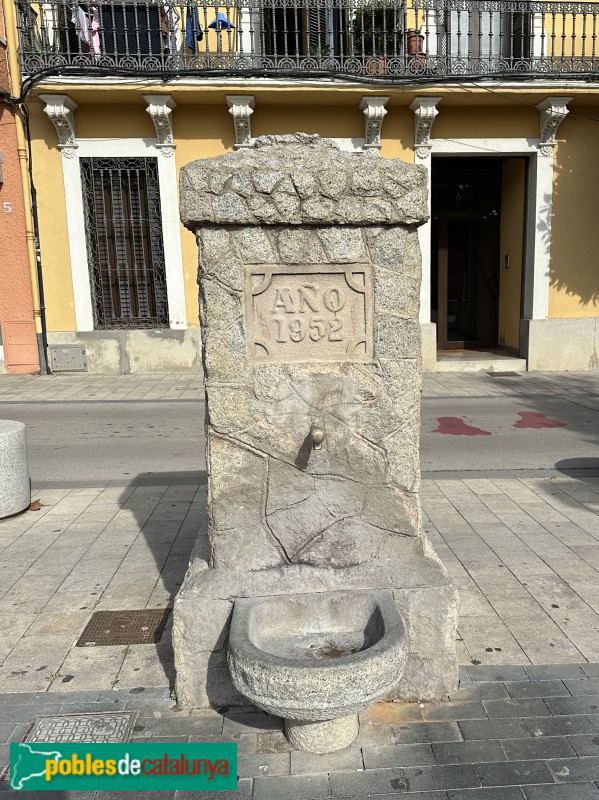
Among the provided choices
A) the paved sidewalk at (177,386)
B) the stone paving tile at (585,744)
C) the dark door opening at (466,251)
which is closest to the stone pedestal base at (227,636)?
the stone paving tile at (585,744)

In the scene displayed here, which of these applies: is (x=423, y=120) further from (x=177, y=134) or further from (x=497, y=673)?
(x=497, y=673)

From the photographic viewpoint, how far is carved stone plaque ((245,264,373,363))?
322cm

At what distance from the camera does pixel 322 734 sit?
2.85 metres

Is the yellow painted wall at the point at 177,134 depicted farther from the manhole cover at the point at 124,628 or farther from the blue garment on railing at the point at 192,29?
the manhole cover at the point at 124,628

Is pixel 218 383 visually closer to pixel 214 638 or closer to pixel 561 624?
pixel 214 638

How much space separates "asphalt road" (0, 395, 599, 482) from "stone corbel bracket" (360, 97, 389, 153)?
Answer: 5.78m

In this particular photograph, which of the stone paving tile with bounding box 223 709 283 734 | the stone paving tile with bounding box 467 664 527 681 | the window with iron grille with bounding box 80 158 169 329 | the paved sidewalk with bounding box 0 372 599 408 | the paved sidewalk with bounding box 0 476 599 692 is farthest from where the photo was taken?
the window with iron grille with bounding box 80 158 169 329

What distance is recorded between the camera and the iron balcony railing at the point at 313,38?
1245 centimetres

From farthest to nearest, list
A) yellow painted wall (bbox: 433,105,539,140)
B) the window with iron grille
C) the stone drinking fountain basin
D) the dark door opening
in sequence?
the dark door opening
yellow painted wall (bbox: 433,105,539,140)
the window with iron grille
the stone drinking fountain basin

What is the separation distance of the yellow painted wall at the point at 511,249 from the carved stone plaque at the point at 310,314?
12430mm

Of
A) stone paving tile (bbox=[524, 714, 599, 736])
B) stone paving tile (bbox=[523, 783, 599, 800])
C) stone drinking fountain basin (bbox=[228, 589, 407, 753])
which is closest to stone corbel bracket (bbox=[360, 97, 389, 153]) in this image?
stone drinking fountain basin (bbox=[228, 589, 407, 753])

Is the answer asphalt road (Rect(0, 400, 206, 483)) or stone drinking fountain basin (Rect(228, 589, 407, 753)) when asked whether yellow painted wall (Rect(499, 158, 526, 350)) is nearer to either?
asphalt road (Rect(0, 400, 206, 483))

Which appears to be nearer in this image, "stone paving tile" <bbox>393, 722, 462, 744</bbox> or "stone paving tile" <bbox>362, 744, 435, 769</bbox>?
"stone paving tile" <bbox>362, 744, 435, 769</bbox>

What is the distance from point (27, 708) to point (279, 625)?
135cm
